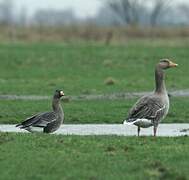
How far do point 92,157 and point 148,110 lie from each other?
239 cm

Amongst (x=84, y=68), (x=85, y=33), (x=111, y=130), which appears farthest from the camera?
(x=85, y=33)

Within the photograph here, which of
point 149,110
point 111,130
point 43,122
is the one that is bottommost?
point 111,130

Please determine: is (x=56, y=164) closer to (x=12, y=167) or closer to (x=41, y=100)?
(x=12, y=167)

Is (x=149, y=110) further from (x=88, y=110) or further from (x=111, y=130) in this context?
(x=88, y=110)

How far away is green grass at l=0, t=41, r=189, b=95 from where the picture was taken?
86.4 feet

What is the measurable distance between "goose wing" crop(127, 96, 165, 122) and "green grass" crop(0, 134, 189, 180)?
0.44m

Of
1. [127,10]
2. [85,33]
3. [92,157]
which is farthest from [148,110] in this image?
[127,10]

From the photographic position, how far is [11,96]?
23500mm

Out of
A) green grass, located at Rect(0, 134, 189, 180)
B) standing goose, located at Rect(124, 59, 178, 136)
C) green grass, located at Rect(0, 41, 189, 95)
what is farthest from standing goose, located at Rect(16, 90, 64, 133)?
green grass, located at Rect(0, 41, 189, 95)

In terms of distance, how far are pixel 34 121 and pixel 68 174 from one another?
4011 millimetres

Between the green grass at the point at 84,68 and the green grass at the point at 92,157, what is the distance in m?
11.8

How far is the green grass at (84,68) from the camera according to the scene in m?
26.3

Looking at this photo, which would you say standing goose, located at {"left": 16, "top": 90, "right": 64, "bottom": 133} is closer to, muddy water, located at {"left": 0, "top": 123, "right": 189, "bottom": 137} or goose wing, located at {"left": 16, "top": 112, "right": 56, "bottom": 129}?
goose wing, located at {"left": 16, "top": 112, "right": 56, "bottom": 129}

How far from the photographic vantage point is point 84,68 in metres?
34.4
